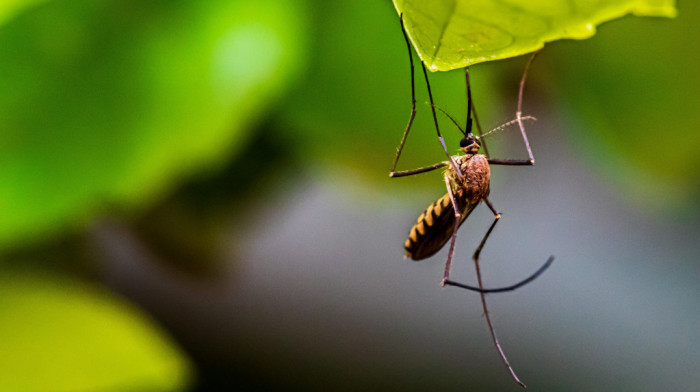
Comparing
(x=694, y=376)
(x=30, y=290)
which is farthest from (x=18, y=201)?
(x=694, y=376)

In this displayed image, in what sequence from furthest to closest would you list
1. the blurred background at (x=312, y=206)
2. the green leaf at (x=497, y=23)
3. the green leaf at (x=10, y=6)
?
the blurred background at (x=312, y=206), the green leaf at (x=10, y=6), the green leaf at (x=497, y=23)

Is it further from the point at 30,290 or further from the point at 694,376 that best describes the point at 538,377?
the point at 30,290

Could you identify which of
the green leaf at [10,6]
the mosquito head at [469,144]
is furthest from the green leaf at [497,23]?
the mosquito head at [469,144]

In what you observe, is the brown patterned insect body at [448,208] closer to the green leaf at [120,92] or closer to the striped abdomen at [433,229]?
the striped abdomen at [433,229]

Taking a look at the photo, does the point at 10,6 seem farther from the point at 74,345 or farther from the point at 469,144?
the point at 469,144

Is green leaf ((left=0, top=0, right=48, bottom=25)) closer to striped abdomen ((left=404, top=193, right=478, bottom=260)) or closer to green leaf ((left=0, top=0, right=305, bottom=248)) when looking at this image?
green leaf ((left=0, top=0, right=305, bottom=248))

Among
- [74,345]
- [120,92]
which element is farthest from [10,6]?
[74,345]

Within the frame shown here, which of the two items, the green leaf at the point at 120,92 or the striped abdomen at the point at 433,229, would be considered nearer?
the green leaf at the point at 120,92
